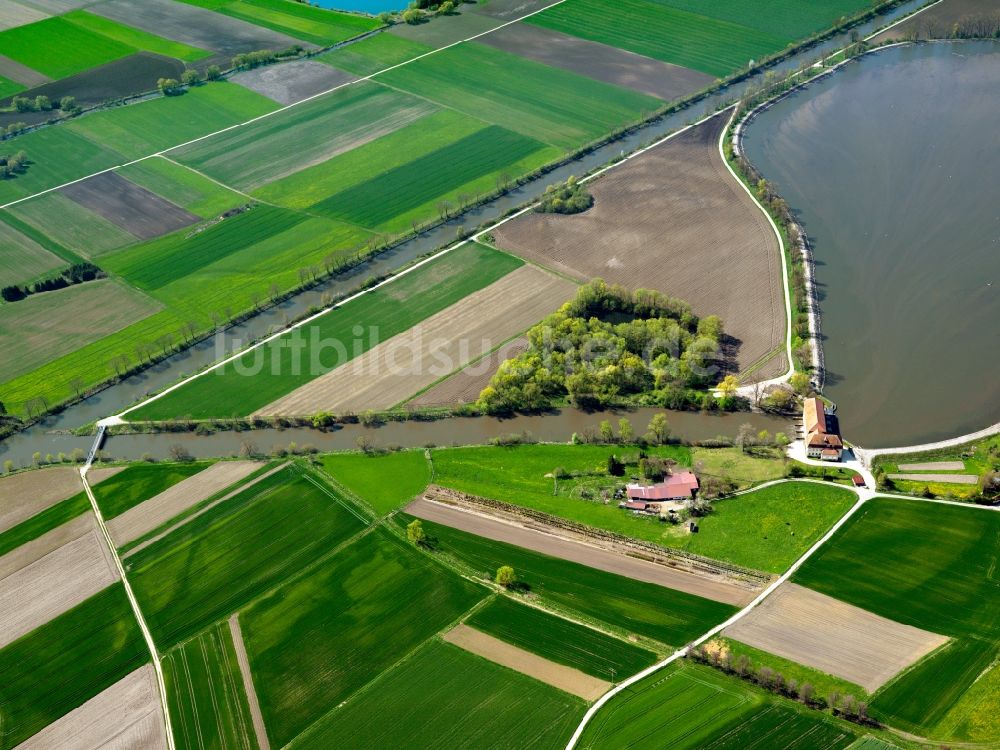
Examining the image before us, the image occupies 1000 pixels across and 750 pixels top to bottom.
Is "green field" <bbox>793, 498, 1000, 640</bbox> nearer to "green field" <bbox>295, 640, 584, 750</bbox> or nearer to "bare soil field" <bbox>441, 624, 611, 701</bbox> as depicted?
"bare soil field" <bbox>441, 624, 611, 701</bbox>

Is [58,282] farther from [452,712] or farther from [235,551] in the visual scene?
[452,712]

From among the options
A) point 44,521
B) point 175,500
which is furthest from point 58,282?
point 175,500

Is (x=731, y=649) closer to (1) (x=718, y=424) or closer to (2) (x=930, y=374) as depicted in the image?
(1) (x=718, y=424)

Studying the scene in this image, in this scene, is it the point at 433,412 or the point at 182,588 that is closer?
the point at 182,588

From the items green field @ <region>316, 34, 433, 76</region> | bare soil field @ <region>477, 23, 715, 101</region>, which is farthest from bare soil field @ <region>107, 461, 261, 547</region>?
bare soil field @ <region>477, 23, 715, 101</region>

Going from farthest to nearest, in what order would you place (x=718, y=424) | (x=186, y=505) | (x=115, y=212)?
(x=115, y=212), (x=718, y=424), (x=186, y=505)

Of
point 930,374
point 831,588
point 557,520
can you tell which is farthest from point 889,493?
point 557,520

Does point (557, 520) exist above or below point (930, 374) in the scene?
below

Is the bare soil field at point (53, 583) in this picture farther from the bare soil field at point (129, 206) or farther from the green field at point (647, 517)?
the bare soil field at point (129, 206)
